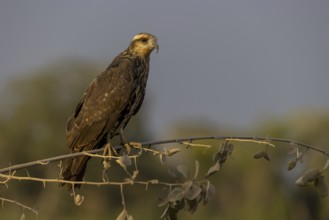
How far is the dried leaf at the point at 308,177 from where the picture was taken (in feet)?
15.6

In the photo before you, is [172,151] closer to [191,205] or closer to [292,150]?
[191,205]

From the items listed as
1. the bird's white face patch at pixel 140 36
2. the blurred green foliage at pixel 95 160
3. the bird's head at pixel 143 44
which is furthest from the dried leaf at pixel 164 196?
the blurred green foliage at pixel 95 160

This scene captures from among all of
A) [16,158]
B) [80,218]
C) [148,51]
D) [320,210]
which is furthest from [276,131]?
[148,51]

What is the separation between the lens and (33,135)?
153 ft

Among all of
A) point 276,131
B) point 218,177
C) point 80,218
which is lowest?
point 80,218

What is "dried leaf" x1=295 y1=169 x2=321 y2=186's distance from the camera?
187 inches

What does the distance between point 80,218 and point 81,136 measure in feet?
77.3

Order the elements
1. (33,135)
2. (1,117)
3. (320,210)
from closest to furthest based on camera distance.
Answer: (320,210)
(33,135)
(1,117)

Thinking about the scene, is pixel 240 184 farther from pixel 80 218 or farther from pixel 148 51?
pixel 148 51

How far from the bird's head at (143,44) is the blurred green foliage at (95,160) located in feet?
45.7

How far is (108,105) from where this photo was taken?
7578 millimetres

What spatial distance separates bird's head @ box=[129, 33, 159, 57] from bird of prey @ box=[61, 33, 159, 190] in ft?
0.18

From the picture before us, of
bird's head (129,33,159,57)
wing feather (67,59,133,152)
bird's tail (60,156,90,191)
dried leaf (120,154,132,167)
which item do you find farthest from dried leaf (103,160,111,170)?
bird's head (129,33,159,57)

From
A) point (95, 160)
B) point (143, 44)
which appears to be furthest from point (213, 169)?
point (95, 160)
